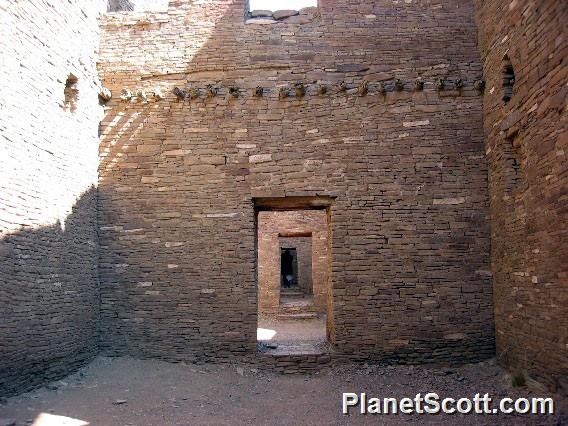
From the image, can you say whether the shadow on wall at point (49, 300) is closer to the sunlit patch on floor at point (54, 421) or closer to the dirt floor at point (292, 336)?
the sunlit patch on floor at point (54, 421)

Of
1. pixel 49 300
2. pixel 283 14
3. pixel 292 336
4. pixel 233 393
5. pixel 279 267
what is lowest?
pixel 233 393

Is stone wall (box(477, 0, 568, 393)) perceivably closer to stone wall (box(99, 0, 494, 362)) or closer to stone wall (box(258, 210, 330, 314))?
stone wall (box(99, 0, 494, 362))

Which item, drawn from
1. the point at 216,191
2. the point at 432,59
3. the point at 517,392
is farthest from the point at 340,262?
the point at 432,59

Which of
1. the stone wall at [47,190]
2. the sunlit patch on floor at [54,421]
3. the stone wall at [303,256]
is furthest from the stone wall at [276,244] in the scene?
the sunlit patch on floor at [54,421]

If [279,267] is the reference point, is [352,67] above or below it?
above

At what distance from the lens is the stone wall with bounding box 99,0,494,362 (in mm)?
7316

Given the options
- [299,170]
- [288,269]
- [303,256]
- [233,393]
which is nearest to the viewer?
[233,393]

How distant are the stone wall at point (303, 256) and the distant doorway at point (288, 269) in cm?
261

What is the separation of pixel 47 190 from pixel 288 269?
14573 millimetres

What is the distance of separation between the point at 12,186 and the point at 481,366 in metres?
6.42

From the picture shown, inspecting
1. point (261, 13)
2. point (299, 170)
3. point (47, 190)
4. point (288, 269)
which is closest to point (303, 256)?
point (288, 269)

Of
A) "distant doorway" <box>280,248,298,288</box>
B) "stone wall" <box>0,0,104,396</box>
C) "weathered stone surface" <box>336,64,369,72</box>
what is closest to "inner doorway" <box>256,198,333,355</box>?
"distant doorway" <box>280,248,298,288</box>

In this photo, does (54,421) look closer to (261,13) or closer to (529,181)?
(529,181)

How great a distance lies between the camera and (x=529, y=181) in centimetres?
606
